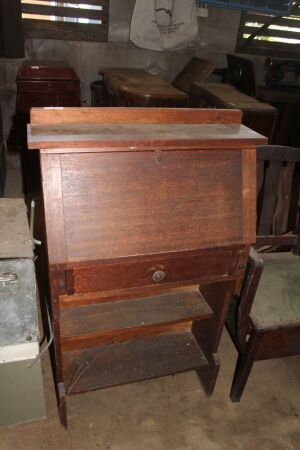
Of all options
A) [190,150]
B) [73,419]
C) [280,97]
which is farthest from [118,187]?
[280,97]

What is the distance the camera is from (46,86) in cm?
355

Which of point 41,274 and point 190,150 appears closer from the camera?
point 190,150

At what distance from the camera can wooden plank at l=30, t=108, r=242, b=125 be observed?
4.01 feet

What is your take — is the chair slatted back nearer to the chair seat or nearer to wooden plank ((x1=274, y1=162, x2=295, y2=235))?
wooden plank ((x1=274, y1=162, x2=295, y2=235))

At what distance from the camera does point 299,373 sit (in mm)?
1974

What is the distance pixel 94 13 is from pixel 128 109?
3.47 m

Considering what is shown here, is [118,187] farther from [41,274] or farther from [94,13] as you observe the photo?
[94,13]

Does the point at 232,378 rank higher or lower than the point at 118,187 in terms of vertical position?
lower

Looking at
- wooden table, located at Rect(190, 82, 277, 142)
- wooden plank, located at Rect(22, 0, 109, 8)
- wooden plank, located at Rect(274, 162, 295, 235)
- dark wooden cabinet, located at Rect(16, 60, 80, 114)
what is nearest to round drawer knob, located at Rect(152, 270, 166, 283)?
wooden plank, located at Rect(274, 162, 295, 235)

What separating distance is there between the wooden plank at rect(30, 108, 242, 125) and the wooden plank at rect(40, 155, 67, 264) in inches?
8.6

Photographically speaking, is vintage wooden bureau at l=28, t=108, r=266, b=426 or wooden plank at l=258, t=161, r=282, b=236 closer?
vintage wooden bureau at l=28, t=108, r=266, b=426

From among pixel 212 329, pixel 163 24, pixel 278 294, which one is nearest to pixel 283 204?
pixel 278 294

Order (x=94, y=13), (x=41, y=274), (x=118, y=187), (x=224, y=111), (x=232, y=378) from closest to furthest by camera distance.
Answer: (x=118, y=187)
(x=224, y=111)
(x=232, y=378)
(x=41, y=274)
(x=94, y=13)

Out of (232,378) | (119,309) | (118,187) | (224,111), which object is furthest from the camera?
(232,378)
